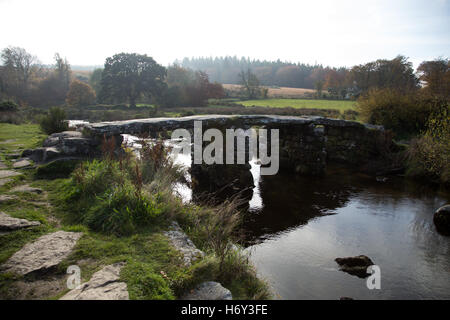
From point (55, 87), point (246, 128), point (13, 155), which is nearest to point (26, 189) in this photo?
point (13, 155)

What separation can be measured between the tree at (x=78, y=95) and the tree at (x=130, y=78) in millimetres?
2208

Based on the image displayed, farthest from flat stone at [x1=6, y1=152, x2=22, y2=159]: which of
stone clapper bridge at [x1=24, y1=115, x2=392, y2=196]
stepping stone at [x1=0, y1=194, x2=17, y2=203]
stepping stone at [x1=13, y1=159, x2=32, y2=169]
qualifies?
stepping stone at [x1=0, y1=194, x2=17, y2=203]

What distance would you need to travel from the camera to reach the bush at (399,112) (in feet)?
52.7

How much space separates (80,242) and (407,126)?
62.1ft

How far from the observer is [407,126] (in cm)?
1647

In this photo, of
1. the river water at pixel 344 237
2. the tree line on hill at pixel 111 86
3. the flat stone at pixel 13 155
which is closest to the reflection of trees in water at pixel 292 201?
the river water at pixel 344 237

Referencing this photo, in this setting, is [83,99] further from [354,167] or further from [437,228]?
[437,228]

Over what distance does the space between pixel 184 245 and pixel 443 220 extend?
7121 mm

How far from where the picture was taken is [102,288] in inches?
105

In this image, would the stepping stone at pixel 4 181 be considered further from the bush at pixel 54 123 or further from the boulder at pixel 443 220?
the boulder at pixel 443 220

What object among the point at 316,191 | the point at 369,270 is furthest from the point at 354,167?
the point at 369,270

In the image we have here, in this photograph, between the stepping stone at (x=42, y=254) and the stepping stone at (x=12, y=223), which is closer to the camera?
the stepping stone at (x=42, y=254)

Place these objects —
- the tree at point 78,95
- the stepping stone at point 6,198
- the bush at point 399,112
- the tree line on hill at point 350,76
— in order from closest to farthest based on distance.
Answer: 1. the stepping stone at point 6,198
2. the bush at point 399,112
3. the tree line on hill at point 350,76
4. the tree at point 78,95
